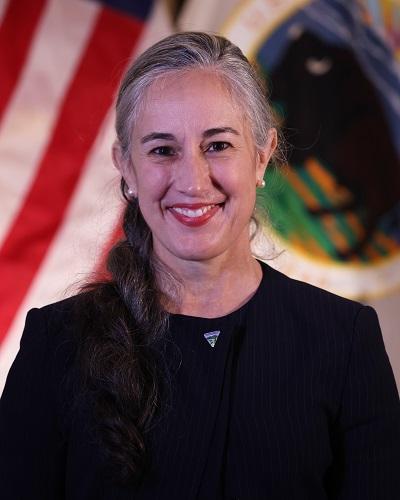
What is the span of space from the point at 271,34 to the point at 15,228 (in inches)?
32.7

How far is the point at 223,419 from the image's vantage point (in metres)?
1.13

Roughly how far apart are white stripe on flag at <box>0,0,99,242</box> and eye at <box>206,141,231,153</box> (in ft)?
3.54

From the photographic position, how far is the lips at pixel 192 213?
3.62 ft

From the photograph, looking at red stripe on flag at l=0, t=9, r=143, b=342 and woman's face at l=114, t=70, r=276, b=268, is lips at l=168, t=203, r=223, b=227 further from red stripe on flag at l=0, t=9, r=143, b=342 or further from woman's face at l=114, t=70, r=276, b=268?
red stripe on flag at l=0, t=9, r=143, b=342

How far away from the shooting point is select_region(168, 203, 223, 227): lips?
110 cm

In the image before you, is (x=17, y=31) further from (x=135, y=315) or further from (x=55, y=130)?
(x=135, y=315)

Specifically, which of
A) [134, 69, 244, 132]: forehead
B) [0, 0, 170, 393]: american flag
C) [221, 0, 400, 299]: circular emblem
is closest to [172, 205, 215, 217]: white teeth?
[134, 69, 244, 132]: forehead

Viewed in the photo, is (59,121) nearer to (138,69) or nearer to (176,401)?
(138,69)

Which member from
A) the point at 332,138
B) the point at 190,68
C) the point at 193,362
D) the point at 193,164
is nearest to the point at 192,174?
the point at 193,164

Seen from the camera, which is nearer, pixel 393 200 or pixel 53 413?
pixel 53 413

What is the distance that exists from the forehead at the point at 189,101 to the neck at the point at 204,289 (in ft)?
0.65

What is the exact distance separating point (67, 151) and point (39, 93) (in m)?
0.16

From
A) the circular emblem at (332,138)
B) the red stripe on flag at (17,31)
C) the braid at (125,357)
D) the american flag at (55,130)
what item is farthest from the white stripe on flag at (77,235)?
the braid at (125,357)

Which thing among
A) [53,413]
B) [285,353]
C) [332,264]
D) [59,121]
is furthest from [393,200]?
[53,413]
